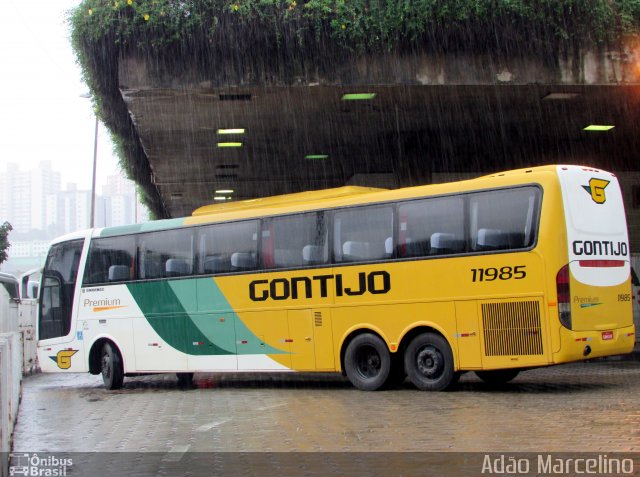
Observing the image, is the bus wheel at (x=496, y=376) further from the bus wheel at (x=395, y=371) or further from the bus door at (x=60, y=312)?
the bus door at (x=60, y=312)

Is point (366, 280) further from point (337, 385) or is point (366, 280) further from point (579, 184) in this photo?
point (579, 184)

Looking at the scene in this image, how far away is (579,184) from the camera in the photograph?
11.8 m

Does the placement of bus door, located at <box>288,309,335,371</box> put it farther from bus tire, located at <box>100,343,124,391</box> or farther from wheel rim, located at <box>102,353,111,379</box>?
wheel rim, located at <box>102,353,111,379</box>

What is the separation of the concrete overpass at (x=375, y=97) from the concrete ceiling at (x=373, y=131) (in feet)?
0.17

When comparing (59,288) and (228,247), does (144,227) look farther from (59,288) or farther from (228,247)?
(59,288)

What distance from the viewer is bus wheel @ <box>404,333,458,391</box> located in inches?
485

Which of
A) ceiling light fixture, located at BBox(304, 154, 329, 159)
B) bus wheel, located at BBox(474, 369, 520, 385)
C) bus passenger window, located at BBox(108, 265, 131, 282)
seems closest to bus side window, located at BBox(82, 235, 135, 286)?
bus passenger window, located at BBox(108, 265, 131, 282)

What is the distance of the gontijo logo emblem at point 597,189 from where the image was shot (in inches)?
473

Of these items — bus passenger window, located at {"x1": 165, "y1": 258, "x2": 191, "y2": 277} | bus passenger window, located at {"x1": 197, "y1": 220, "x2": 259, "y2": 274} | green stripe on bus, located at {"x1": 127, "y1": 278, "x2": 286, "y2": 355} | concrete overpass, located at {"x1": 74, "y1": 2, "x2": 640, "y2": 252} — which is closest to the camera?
bus passenger window, located at {"x1": 197, "y1": 220, "x2": 259, "y2": 274}

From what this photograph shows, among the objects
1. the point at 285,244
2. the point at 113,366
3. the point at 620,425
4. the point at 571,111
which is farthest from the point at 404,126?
the point at 620,425

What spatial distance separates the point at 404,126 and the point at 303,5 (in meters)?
6.15

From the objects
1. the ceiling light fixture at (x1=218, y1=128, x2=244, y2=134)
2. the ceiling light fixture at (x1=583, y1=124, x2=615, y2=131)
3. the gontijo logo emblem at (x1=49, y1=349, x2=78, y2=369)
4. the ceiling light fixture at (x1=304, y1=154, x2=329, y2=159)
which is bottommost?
the gontijo logo emblem at (x1=49, y1=349, x2=78, y2=369)

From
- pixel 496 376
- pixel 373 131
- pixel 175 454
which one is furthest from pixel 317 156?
pixel 175 454

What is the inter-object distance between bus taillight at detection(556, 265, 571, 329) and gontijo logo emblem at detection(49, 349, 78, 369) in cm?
1012
